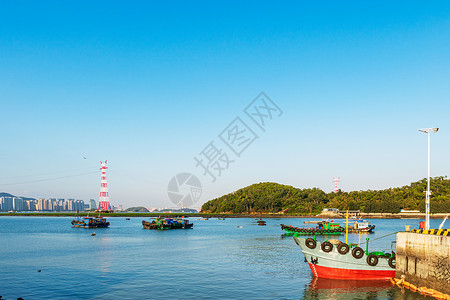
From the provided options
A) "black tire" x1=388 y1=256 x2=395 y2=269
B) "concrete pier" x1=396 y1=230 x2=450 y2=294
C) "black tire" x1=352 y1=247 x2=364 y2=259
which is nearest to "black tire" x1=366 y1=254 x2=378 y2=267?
"black tire" x1=352 y1=247 x2=364 y2=259

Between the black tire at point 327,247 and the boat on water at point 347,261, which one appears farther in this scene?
the black tire at point 327,247

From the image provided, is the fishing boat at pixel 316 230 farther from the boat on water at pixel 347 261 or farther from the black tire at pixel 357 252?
the black tire at pixel 357 252

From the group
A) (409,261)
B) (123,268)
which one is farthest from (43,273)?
(409,261)

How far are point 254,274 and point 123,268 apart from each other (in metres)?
14.3

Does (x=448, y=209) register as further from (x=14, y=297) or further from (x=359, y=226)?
(x=14, y=297)

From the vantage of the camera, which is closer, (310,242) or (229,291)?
(229,291)

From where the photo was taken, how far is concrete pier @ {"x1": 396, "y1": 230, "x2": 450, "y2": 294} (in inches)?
917

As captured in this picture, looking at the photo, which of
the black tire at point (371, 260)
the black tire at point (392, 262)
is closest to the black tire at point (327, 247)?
the black tire at point (371, 260)

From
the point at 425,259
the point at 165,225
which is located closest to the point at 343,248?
the point at 425,259

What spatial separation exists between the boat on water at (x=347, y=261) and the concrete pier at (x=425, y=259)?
2.24 meters

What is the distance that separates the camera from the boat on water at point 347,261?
30.8 m

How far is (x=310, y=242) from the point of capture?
1267 inches

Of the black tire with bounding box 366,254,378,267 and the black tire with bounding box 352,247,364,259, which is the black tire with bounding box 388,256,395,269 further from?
the black tire with bounding box 352,247,364,259

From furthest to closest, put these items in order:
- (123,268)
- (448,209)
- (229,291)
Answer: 1. (448,209)
2. (123,268)
3. (229,291)
